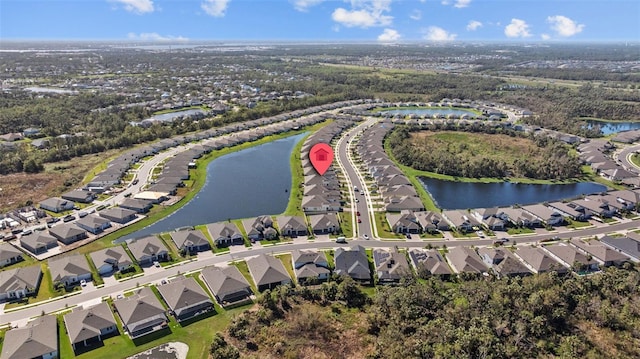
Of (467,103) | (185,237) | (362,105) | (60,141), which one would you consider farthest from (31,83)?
(467,103)

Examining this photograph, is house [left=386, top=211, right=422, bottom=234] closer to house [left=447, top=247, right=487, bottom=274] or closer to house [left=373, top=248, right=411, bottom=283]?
house [left=373, top=248, right=411, bottom=283]

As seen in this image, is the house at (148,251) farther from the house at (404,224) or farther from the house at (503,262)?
the house at (503,262)

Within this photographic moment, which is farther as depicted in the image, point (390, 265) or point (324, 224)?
point (324, 224)

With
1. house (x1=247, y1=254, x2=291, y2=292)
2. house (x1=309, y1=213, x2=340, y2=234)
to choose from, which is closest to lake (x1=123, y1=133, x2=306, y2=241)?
house (x1=309, y1=213, x2=340, y2=234)

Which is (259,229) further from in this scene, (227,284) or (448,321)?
(448,321)

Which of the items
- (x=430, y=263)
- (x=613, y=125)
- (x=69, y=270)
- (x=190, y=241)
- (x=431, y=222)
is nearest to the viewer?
(x=69, y=270)

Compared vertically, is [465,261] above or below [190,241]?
below

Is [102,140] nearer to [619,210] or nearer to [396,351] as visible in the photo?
[396,351]

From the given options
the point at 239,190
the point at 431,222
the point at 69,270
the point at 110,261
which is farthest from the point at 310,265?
the point at 239,190
